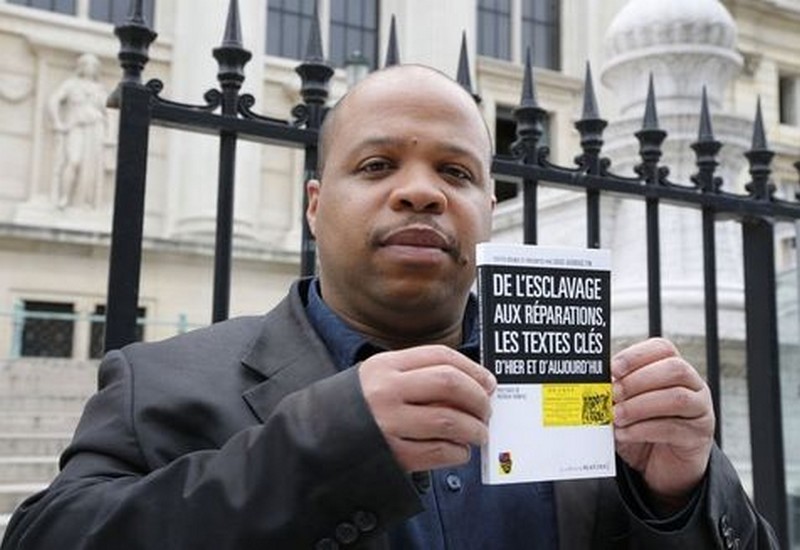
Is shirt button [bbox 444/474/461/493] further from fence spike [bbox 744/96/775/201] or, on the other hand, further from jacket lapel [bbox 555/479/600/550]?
fence spike [bbox 744/96/775/201]

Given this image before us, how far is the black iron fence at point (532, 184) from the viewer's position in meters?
2.07

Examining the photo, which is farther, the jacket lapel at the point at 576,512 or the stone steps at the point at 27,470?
the stone steps at the point at 27,470

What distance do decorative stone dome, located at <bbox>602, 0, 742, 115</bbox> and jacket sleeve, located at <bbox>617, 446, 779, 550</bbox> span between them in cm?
425

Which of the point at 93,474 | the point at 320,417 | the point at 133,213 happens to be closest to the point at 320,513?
the point at 320,417

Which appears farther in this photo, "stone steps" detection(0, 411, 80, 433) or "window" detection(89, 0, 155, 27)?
"window" detection(89, 0, 155, 27)

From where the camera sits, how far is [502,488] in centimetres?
155

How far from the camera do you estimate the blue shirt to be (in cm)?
146

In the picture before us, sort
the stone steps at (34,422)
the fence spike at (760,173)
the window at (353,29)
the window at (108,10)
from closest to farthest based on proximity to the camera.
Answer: the fence spike at (760,173) → the stone steps at (34,422) → the window at (108,10) → the window at (353,29)

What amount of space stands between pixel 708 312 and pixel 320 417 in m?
1.85

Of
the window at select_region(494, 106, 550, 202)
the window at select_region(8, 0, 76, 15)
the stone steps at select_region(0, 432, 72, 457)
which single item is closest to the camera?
the stone steps at select_region(0, 432, 72, 457)

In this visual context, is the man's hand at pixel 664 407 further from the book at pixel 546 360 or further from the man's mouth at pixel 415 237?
the man's mouth at pixel 415 237

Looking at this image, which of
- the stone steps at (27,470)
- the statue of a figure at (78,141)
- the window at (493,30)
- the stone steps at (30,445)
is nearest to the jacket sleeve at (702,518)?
the stone steps at (27,470)

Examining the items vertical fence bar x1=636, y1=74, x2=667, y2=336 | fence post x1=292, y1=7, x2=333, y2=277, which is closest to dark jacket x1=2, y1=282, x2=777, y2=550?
fence post x1=292, y1=7, x2=333, y2=277

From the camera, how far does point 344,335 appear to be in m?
1.62
